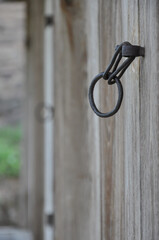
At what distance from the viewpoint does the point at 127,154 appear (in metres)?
0.62

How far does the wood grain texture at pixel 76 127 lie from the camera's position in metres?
0.90

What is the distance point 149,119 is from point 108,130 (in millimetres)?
223

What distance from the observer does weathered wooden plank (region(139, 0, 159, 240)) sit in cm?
51

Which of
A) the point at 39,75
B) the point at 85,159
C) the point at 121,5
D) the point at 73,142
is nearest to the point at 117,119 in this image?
the point at 121,5

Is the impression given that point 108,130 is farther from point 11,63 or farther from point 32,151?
point 11,63

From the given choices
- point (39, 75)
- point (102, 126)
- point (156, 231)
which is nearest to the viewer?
point (156, 231)

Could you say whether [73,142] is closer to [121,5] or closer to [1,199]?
[121,5]

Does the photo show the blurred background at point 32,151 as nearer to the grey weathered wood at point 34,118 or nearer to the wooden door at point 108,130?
the grey weathered wood at point 34,118

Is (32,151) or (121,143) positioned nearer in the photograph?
(121,143)

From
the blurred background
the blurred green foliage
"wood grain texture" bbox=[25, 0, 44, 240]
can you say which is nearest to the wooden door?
the blurred background

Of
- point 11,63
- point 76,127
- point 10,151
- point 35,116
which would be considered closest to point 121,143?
point 76,127

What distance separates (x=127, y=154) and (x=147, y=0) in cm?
23

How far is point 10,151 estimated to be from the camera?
5789mm

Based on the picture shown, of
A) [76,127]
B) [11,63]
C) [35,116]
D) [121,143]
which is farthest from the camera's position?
[11,63]
